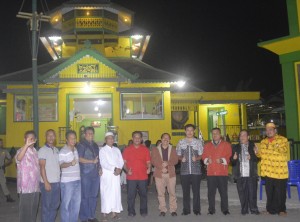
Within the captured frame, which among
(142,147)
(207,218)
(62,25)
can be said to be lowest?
(207,218)

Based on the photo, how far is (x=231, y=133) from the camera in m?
22.7

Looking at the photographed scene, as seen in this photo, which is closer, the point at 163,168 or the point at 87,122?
the point at 163,168

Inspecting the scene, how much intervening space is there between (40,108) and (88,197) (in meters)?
11.1

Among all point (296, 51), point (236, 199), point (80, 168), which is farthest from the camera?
point (296, 51)

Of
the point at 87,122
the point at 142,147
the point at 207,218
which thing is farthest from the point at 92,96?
the point at 207,218

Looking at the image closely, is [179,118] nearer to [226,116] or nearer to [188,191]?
[226,116]

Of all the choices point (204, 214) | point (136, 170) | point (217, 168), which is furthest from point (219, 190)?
point (136, 170)

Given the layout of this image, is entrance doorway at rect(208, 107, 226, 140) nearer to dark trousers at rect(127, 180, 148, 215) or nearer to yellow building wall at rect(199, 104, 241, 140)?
yellow building wall at rect(199, 104, 241, 140)

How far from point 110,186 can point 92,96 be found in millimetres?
10515

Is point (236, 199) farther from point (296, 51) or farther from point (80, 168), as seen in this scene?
point (296, 51)

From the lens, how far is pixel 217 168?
852 cm

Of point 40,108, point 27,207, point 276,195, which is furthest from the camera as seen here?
point 40,108

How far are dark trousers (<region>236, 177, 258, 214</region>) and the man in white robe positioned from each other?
8.86 ft

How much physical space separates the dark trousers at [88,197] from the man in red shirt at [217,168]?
2.50 metres
